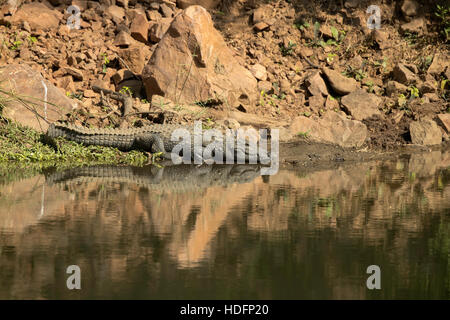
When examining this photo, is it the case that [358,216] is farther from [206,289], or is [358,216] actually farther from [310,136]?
[310,136]

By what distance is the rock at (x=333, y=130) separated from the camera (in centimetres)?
1078

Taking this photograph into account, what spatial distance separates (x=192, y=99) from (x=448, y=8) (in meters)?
6.56

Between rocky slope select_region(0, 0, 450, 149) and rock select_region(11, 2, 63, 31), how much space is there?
0.02m

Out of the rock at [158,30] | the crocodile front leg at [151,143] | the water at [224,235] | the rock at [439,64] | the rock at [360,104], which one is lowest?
the water at [224,235]

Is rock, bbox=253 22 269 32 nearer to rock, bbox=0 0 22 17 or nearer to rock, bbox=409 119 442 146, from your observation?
rock, bbox=409 119 442 146

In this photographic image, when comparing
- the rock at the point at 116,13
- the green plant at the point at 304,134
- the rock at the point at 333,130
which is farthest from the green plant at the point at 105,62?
the green plant at the point at 304,134

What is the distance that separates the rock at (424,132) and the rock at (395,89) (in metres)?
1.27

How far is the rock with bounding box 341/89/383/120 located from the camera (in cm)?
1205

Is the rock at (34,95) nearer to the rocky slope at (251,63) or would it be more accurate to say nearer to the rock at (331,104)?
the rocky slope at (251,63)

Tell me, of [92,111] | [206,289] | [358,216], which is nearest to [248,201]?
[358,216]

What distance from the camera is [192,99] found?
456 inches

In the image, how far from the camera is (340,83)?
12.5 metres

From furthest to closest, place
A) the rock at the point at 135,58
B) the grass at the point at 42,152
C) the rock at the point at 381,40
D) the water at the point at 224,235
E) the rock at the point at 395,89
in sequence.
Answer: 1. the rock at the point at 381,40
2. the rock at the point at 395,89
3. the rock at the point at 135,58
4. the grass at the point at 42,152
5. the water at the point at 224,235
